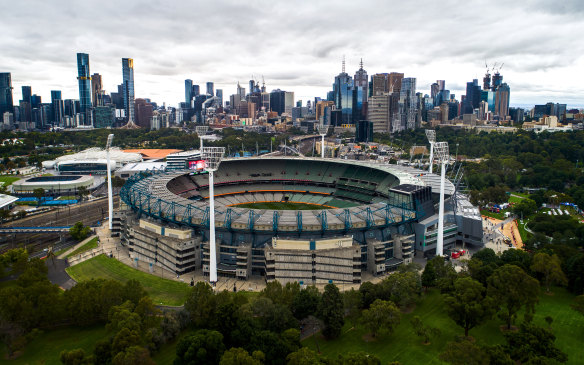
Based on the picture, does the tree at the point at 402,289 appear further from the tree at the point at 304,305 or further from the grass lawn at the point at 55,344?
the grass lawn at the point at 55,344

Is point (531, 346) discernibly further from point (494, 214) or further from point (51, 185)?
point (51, 185)

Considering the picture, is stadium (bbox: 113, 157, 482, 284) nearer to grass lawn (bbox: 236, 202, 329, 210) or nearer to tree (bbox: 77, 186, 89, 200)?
grass lawn (bbox: 236, 202, 329, 210)

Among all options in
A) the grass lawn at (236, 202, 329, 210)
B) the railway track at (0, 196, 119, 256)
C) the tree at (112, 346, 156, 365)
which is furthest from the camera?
the grass lawn at (236, 202, 329, 210)

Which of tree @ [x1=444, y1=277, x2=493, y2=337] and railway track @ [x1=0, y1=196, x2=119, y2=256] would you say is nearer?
tree @ [x1=444, y1=277, x2=493, y2=337]

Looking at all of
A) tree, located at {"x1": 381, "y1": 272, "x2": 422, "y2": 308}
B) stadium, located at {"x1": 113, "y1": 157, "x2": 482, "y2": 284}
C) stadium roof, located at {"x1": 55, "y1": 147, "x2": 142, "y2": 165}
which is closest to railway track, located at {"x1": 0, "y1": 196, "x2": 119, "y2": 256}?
stadium, located at {"x1": 113, "y1": 157, "x2": 482, "y2": 284}

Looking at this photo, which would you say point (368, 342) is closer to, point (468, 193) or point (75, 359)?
point (75, 359)

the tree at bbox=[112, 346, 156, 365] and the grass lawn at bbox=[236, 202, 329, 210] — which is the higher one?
the grass lawn at bbox=[236, 202, 329, 210]

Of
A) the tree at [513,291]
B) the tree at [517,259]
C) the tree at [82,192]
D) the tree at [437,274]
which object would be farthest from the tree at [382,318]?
the tree at [82,192]
